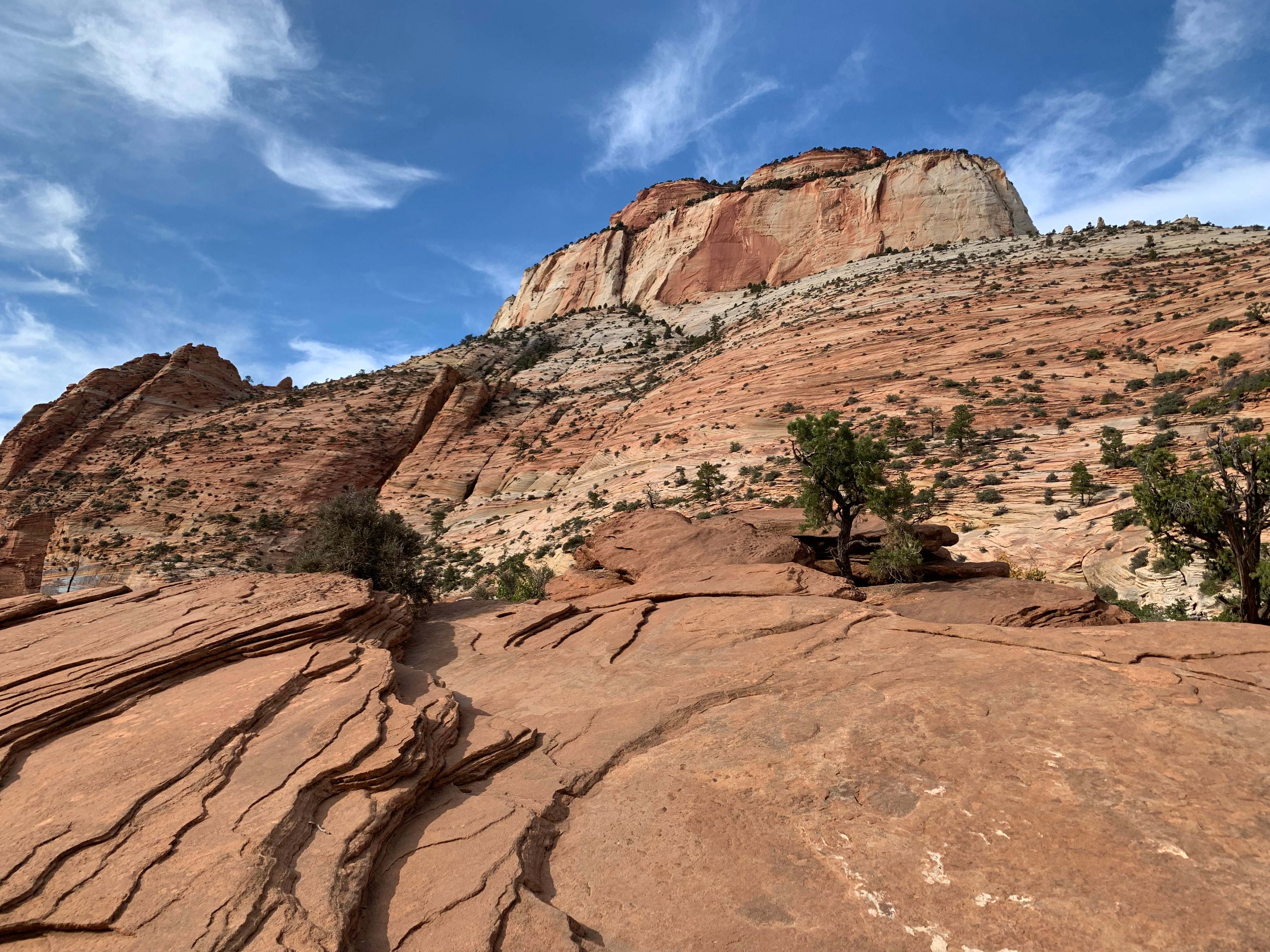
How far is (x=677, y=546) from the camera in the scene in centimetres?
1559

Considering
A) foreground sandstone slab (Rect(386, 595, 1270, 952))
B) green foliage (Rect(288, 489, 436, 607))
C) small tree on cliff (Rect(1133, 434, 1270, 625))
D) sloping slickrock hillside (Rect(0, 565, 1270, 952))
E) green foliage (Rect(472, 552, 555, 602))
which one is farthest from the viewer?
green foliage (Rect(472, 552, 555, 602))

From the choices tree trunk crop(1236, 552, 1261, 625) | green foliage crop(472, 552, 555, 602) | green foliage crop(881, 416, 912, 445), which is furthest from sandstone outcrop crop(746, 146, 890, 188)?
Result: tree trunk crop(1236, 552, 1261, 625)

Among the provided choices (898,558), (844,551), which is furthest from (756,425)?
(898,558)

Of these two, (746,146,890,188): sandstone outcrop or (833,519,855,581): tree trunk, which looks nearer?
(833,519,855,581): tree trunk

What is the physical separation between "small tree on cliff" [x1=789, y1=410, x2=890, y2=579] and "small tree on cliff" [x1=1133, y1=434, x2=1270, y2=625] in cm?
512

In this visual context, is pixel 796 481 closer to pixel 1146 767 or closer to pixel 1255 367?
pixel 1255 367

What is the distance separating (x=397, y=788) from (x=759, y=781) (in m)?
3.35

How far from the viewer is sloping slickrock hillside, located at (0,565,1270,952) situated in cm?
406

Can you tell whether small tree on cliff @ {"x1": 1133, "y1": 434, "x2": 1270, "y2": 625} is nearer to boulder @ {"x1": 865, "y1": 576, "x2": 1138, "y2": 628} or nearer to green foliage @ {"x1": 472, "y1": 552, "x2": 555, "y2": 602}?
boulder @ {"x1": 865, "y1": 576, "x2": 1138, "y2": 628}

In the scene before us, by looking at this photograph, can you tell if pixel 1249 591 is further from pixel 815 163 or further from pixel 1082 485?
pixel 815 163

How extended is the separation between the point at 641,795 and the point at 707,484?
75.5 ft

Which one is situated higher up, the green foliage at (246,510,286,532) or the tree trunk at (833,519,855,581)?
the green foliage at (246,510,286,532)

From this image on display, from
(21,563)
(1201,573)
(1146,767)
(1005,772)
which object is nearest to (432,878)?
(1005,772)

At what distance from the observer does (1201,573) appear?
1441cm
